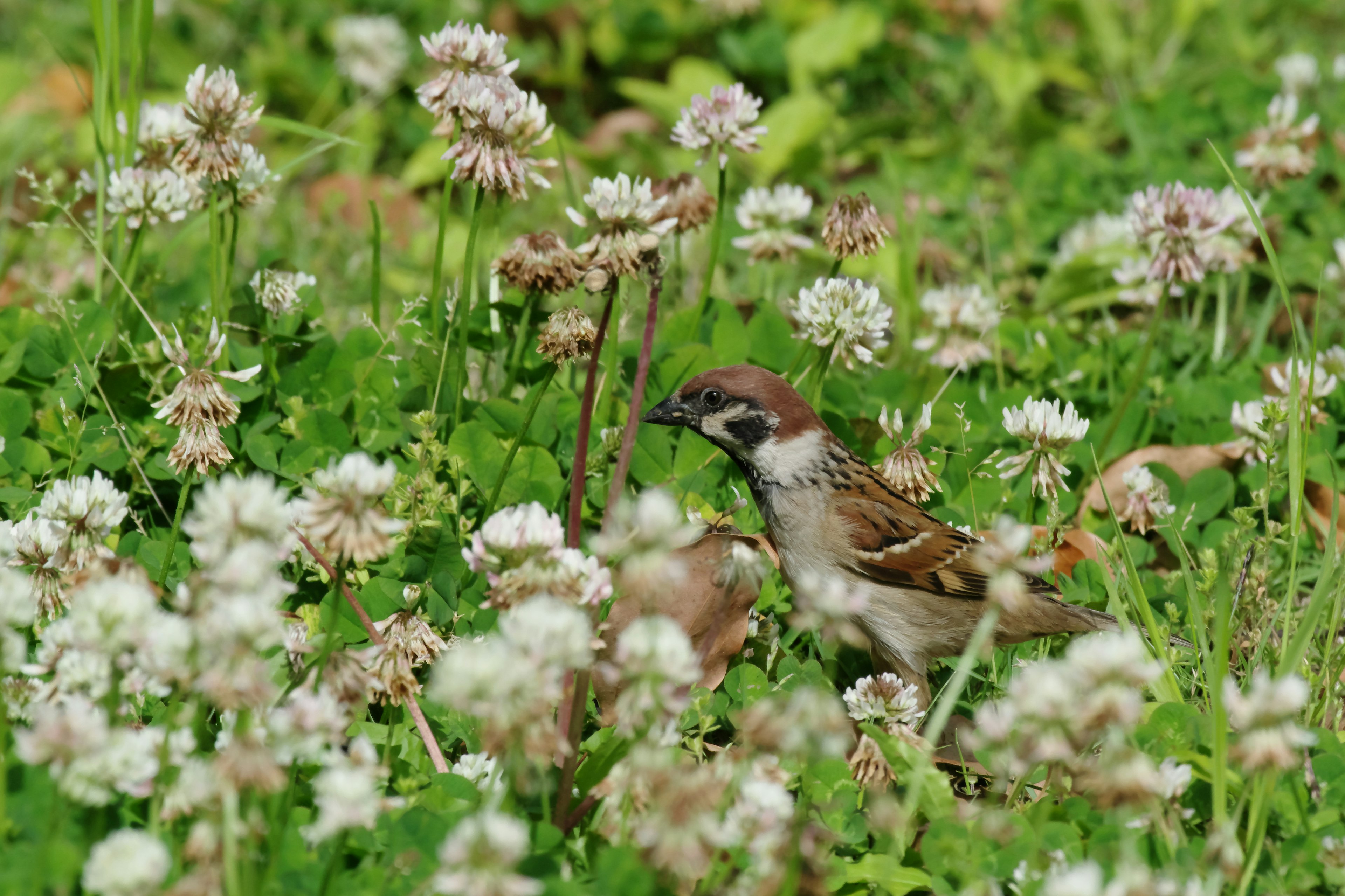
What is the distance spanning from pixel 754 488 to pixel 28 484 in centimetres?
189

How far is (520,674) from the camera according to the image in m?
1.70

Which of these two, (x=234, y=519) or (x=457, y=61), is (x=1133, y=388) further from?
(x=234, y=519)

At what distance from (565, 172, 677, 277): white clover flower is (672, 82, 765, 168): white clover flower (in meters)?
0.85

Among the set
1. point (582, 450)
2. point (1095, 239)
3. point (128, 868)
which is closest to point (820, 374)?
point (582, 450)

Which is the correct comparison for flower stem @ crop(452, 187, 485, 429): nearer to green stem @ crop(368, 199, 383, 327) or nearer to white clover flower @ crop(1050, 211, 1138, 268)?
green stem @ crop(368, 199, 383, 327)

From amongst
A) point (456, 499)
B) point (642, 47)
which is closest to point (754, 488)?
point (456, 499)

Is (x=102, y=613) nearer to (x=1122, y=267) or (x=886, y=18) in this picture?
(x=1122, y=267)

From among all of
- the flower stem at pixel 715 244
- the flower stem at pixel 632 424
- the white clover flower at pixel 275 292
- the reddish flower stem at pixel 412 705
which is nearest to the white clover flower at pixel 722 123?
the flower stem at pixel 715 244

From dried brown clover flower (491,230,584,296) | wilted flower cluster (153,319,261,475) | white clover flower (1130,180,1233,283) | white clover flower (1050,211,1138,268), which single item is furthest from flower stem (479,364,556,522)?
white clover flower (1050,211,1138,268)

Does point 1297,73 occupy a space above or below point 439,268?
above

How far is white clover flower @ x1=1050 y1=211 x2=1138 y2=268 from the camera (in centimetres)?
519

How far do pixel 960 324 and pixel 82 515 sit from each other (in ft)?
9.62

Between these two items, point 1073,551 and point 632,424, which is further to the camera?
point 1073,551

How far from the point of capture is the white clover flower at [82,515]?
99.5 inches
